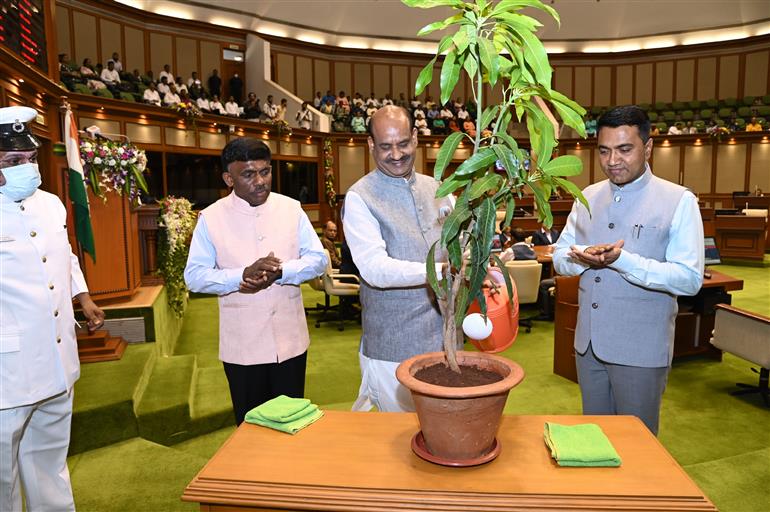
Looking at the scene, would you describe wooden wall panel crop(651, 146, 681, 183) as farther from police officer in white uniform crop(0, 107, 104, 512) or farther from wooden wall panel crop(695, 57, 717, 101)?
police officer in white uniform crop(0, 107, 104, 512)

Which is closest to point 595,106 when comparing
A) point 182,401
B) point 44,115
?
point 44,115

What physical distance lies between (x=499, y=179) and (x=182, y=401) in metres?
2.73

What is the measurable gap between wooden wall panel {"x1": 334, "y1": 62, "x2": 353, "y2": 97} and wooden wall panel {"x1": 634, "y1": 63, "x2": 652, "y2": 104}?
31.8 feet

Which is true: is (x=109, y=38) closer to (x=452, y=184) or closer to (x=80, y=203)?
(x=80, y=203)

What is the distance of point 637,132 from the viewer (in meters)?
1.85

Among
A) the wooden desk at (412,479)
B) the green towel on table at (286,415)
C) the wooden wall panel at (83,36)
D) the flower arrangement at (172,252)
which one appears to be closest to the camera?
the wooden desk at (412,479)

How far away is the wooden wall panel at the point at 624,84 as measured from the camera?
19312mm

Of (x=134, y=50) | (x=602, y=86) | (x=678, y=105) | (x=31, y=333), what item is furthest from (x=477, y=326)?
(x=602, y=86)

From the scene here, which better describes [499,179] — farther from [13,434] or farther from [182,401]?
[182,401]

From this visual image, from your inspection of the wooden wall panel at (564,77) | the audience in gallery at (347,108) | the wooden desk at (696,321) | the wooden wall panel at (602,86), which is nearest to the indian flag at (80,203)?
the wooden desk at (696,321)

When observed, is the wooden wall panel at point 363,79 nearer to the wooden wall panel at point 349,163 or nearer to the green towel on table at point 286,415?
the wooden wall panel at point 349,163

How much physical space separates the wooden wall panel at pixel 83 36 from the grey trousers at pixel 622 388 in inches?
591

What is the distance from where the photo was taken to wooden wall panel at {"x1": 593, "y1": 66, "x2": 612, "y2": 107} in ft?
64.1

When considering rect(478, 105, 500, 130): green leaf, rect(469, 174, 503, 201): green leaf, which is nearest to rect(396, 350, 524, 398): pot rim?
rect(469, 174, 503, 201): green leaf
